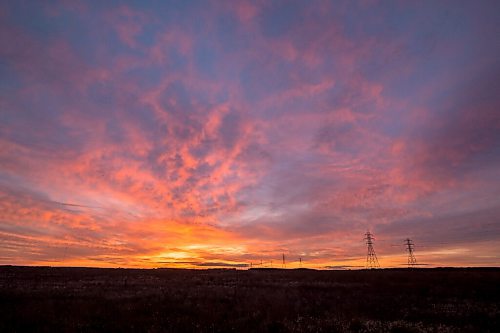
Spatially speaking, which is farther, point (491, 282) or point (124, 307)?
point (491, 282)

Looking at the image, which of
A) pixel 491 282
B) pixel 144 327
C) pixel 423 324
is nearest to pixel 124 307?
pixel 144 327

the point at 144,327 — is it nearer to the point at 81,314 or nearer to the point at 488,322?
the point at 81,314

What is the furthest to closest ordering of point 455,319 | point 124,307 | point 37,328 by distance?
point 124,307
point 455,319
point 37,328

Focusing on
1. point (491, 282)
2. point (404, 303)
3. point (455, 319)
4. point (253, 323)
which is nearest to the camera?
point (253, 323)

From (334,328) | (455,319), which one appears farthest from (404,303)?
(334,328)

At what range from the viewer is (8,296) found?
24719 millimetres

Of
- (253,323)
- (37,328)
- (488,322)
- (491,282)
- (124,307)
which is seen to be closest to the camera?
(37,328)

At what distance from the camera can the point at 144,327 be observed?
14281 mm

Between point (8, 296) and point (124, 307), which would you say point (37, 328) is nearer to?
point (124, 307)

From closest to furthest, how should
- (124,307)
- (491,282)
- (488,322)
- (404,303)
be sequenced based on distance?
(488,322)
(124,307)
(404,303)
(491,282)

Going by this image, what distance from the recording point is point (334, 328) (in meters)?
14.2

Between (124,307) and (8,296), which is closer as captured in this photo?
(124,307)

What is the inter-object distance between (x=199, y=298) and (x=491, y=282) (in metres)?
37.0

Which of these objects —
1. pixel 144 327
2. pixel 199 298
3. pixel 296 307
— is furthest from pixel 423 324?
pixel 199 298
